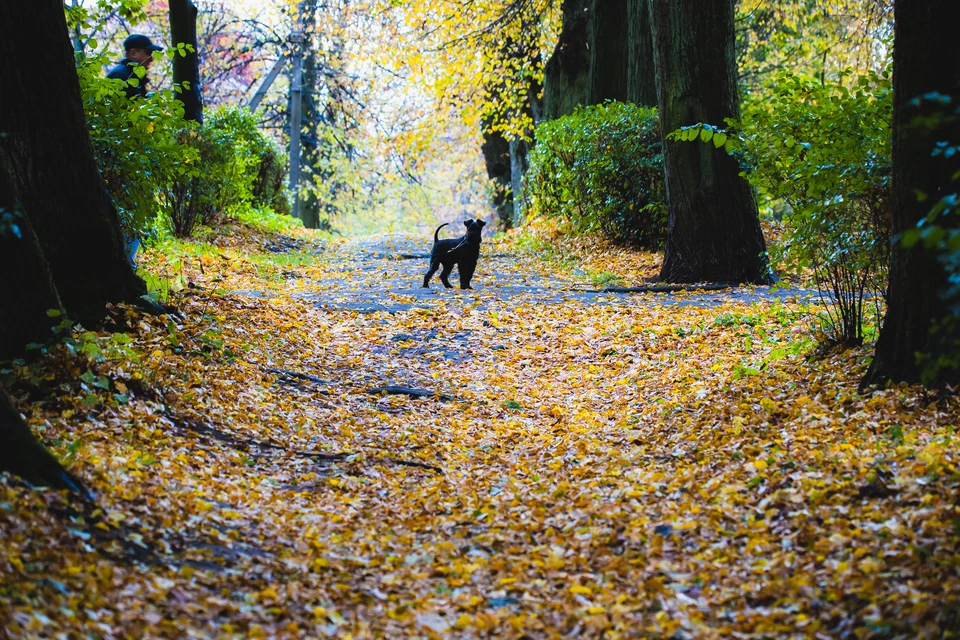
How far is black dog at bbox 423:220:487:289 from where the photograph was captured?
1009 centimetres

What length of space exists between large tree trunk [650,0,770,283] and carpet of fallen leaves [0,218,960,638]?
2.58 m

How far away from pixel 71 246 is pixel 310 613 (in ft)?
12.0

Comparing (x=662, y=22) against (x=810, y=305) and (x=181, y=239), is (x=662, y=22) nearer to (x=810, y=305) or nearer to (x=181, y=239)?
(x=810, y=305)

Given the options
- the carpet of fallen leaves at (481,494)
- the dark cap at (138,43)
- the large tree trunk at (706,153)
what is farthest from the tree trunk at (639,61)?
the dark cap at (138,43)

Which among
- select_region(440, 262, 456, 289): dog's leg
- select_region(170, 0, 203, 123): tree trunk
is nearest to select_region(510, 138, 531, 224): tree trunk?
select_region(170, 0, 203, 123): tree trunk

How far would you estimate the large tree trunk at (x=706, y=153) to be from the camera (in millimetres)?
9594

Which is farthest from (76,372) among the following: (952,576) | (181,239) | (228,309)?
(181,239)

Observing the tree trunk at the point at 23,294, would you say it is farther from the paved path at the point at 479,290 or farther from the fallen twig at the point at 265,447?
the paved path at the point at 479,290

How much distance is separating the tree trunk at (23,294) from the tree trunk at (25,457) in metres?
1.18

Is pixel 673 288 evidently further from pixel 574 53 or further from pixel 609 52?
pixel 574 53

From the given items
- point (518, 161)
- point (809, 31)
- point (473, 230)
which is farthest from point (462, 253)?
point (809, 31)

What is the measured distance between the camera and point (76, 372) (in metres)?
4.71

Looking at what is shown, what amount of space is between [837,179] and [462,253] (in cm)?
583

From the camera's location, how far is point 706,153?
31.8 feet
